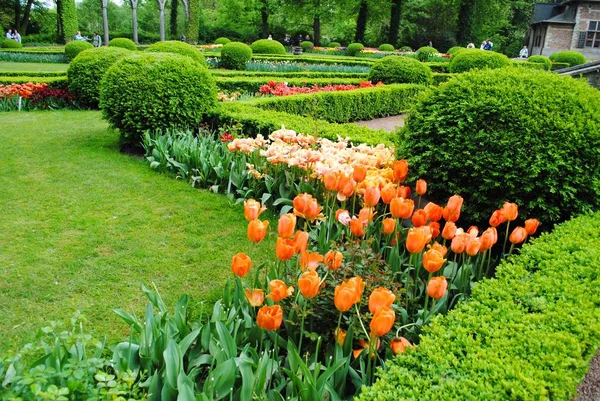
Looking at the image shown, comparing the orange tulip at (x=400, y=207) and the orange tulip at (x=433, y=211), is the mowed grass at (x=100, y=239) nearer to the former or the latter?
the orange tulip at (x=400, y=207)

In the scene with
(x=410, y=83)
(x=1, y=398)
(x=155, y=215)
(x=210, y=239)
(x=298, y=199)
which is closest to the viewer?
(x=1, y=398)

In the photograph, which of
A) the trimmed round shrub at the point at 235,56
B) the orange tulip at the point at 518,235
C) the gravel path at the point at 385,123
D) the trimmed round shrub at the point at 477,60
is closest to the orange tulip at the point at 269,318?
the orange tulip at the point at 518,235

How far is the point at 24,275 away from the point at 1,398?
2389 millimetres

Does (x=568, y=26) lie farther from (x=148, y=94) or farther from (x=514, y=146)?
(x=514, y=146)

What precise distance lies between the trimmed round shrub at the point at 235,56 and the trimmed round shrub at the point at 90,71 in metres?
10.2

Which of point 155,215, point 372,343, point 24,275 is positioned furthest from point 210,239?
point 372,343

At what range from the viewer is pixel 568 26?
131 feet

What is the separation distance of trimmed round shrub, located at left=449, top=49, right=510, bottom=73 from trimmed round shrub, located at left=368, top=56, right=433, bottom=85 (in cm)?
295

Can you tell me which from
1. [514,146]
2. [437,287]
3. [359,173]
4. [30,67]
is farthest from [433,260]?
[30,67]

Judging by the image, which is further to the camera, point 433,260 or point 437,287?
point 433,260

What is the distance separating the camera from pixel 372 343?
7.36ft

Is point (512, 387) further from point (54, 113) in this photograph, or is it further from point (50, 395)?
point (54, 113)

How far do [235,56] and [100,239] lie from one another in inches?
724

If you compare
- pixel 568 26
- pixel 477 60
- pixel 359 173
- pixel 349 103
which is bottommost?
pixel 349 103
